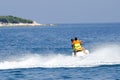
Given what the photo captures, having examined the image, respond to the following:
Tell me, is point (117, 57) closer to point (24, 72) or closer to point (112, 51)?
point (112, 51)

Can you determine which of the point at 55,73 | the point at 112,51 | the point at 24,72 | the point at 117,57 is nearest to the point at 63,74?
the point at 55,73

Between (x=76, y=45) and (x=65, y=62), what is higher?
(x=76, y=45)

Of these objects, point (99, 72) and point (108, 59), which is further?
point (108, 59)

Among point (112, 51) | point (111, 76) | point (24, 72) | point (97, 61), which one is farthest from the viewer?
point (112, 51)

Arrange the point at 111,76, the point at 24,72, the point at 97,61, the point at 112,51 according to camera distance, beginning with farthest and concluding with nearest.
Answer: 1. the point at 112,51
2. the point at 97,61
3. the point at 24,72
4. the point at 111,76

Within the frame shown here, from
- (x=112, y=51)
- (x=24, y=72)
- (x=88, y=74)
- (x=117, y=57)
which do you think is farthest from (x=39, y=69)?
(x=112, y=51)

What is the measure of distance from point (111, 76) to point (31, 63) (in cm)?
718

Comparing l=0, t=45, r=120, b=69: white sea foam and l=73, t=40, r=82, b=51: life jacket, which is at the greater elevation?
l=73, t=40, r=82, b=51: life jacket

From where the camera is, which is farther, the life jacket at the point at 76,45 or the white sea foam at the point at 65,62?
the life jacket at the point at 76,45

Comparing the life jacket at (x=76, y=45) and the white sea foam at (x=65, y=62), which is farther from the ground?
the life jacket at (x=76, y=45)

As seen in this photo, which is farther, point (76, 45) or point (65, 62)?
point (76, 45)

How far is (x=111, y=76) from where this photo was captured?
92.6ft

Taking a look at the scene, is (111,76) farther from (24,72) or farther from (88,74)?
(24,72)

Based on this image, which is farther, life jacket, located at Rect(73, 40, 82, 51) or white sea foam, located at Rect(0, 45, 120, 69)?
life jacket, located at Rect(73, 40, 82, 51)
